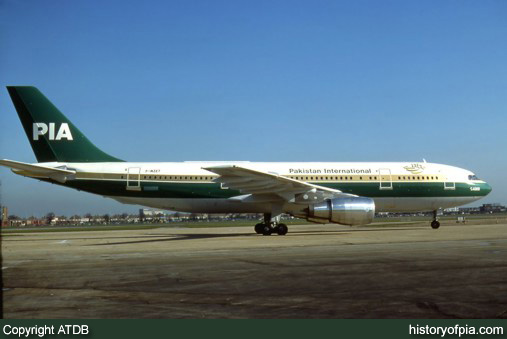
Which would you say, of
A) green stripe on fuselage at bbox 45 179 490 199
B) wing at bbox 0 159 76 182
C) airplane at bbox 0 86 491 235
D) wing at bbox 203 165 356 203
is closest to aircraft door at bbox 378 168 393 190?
airplane at bbox 0 86 491 235

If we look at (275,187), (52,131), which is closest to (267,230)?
(275,187)

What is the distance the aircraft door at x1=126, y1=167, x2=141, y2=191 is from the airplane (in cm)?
5

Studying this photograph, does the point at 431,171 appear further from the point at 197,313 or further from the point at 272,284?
the point at 197,313

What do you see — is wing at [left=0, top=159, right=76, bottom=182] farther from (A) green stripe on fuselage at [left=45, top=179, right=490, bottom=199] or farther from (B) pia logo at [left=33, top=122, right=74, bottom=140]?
(B) pia logo at [left=33, top=122, right=74, bottom=140]

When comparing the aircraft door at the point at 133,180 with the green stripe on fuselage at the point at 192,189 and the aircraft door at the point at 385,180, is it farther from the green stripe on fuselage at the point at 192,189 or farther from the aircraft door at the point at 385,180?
the aircraft door at the point at 385,180

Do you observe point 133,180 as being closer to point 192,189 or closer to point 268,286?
point 192,189

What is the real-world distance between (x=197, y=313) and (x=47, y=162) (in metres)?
20.6

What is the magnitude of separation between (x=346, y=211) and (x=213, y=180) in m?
6.68

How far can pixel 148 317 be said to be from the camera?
212 inches

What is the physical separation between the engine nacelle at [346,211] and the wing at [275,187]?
1.28m

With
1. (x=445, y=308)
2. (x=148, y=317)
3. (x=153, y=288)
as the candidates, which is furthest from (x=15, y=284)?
(x=445, y=308)

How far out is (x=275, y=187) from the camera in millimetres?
22062

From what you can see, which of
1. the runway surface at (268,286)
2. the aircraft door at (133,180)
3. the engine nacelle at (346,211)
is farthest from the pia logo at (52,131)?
the engine nacelle at (346,211)

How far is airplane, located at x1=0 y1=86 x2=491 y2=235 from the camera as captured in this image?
22.3m
